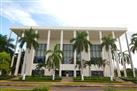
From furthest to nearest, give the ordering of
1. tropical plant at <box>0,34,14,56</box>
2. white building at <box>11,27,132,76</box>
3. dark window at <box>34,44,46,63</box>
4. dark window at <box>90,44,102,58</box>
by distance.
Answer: dark window at <box>90,44,102,58</box> → dark window at <box>34,44,46,63</box> → white building at <box>11,27,132,76</box> → tropical plant at <box>0,34,14,56</box>

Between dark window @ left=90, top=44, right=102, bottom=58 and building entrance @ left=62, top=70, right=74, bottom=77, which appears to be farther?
dark window @ left=90, top=44, right=102, bottom=58

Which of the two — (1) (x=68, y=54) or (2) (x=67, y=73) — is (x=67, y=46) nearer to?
(1) (x=68, y=54)

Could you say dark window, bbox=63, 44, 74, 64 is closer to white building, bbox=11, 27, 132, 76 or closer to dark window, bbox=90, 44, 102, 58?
white building, bbox=11, 27, 132, 76

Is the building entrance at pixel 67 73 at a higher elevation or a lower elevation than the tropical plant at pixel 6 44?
lower

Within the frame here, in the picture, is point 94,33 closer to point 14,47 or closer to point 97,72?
point 97,72

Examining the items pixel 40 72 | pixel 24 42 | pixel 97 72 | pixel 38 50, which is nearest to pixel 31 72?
pixel 40 72

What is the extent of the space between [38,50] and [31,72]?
8.48 metres

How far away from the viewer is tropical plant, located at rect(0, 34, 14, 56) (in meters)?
54.7

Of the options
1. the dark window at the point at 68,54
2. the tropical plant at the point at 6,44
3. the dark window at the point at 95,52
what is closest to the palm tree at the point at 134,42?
the dark window at the point at 95,52

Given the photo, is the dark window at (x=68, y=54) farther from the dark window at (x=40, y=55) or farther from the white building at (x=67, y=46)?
the dark window at (x=40, y=55)

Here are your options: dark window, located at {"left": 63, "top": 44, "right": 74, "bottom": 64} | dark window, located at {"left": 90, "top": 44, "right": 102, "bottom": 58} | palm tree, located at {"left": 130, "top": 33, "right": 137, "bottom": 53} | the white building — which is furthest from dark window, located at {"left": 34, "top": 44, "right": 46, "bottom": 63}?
palm tree, located at {"left": 130, "top": 33, "right": 137, "bottom": 53}

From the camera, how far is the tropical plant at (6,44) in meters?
54.7

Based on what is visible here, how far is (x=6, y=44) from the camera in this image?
55.8m

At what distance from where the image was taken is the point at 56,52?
45.2m
